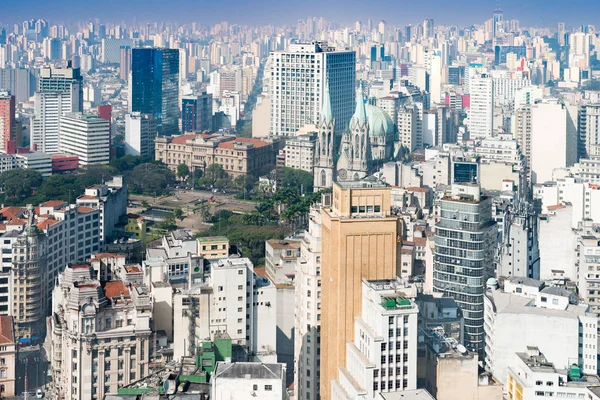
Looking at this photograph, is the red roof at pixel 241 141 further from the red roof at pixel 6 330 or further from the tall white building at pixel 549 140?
the red roof at pixel 6 330

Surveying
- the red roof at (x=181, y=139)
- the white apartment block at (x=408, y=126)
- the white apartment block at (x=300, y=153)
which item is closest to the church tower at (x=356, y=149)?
the white apartment block at (x=300, y=153)

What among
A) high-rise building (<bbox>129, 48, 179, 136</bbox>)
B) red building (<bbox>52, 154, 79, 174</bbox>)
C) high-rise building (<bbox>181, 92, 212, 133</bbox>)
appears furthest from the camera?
high-rise building (<bbox>129, 48, 179, 136</bbox>)

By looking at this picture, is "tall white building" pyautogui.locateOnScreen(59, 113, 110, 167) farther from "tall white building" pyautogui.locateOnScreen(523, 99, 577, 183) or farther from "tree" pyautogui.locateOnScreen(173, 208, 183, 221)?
"tall white building" pyautogui.locateOnScreen(523, 99, 577, 183)

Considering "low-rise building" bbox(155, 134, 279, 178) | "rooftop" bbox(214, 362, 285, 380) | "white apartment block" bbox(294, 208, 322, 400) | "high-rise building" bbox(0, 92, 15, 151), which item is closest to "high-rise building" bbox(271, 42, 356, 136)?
"low-rise building" bbox(155, 134, 279, 178)

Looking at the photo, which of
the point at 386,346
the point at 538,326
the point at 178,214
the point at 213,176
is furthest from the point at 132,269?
the point at 213,176

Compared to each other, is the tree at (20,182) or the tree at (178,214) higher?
the tree at (20,182)

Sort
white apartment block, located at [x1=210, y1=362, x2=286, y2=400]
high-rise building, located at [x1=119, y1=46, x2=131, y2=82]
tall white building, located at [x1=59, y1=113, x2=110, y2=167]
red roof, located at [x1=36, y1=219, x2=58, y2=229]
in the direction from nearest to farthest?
white apartment block, located at [x1=210, y1=362, x2=286, y2=400]
red roof, located at [x1=36, y1=219, x2=58, y2=229]
tall white building, located at [x1=59, y1=113, x2=110, y2=167]
high-rise building, located at [x1=119, y1=46, x2=131, y2=82]

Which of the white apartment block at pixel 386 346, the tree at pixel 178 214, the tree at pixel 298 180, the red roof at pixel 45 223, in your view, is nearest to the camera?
the white apartment block at pixel 386 346
